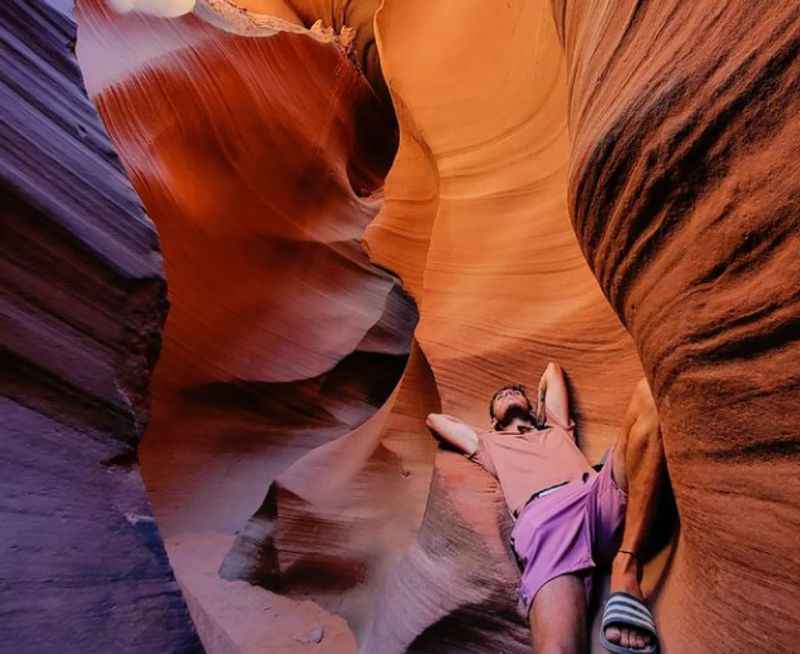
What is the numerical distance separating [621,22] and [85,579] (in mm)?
2087

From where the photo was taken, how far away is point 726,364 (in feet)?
4.39

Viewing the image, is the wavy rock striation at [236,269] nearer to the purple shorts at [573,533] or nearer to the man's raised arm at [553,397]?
the man's raised arm at [553,397]

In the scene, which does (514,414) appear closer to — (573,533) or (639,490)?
(573,533)

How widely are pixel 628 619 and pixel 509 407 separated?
4.97ft

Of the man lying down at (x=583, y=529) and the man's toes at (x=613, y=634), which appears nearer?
the man's toes at (x=613, y=634)

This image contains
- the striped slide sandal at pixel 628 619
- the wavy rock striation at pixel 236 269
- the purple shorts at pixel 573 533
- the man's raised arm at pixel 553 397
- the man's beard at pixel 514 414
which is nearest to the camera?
the striped slide sandal at pixel 628 619

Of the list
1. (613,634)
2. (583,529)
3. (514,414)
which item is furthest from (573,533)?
(514,414)

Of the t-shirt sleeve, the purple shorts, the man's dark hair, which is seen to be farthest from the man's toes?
the man's dark hair

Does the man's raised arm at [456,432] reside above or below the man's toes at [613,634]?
above

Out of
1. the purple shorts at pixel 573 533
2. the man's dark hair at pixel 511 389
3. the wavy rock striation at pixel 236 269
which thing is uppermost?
the wavy rock striation at pixel 236 269

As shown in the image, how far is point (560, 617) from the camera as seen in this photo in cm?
207

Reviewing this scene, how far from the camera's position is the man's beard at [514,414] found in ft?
10.5

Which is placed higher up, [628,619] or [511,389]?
[511,389]

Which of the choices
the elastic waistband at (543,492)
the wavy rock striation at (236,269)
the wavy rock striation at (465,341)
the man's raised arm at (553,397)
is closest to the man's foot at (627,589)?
the elastic waistband at (543,492)
